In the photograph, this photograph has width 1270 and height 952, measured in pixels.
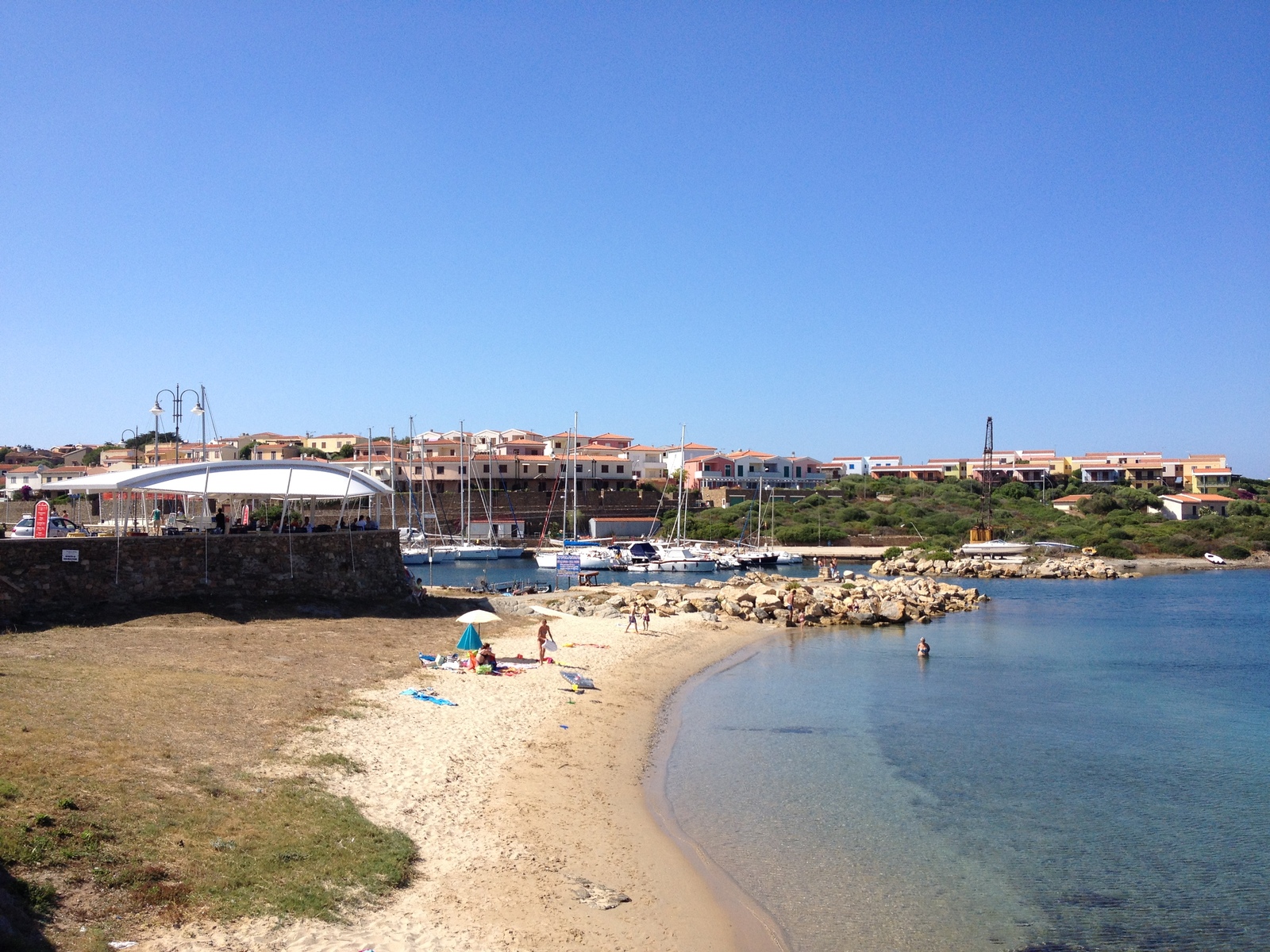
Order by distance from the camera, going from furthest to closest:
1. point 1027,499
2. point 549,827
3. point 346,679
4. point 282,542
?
point 1027,499 → point 282,542 → point 346,679 → point 549,827

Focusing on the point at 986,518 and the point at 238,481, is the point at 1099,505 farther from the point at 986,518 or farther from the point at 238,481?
the point at 238,481

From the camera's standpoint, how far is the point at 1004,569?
6900 cm

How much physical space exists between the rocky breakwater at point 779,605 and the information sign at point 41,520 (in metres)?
18.4

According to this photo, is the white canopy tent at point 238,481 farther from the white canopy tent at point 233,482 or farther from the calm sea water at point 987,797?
the calm sea water at point 987,797

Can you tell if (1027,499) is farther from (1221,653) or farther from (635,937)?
(635,937)

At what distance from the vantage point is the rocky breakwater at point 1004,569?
6744cm

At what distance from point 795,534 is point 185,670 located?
7795 centimetres

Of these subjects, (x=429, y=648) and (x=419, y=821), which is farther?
(x=429, y=648)

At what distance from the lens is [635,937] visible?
9805 millimetres

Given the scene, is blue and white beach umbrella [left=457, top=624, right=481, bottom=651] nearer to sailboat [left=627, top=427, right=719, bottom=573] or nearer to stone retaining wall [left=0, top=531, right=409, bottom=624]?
stone retaining wall [left=0, top=531, right=409, bottom=624]

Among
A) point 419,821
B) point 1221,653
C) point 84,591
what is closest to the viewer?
point 419,821

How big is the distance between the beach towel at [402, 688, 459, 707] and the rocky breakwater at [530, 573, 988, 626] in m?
17.9

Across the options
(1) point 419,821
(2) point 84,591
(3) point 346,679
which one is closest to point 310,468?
(2) point 84,591

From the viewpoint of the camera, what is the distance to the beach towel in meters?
18.1
